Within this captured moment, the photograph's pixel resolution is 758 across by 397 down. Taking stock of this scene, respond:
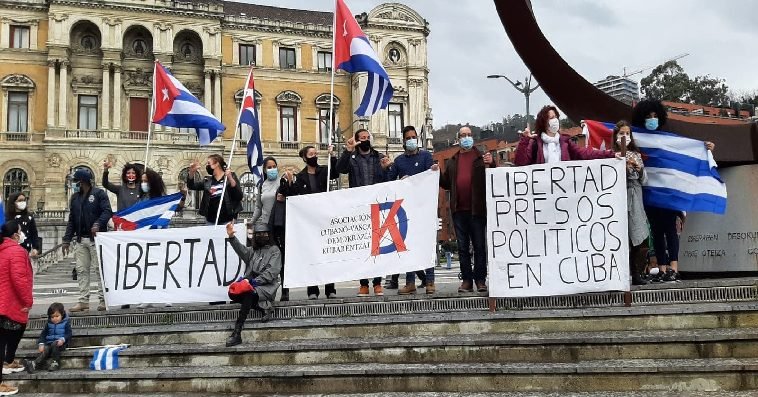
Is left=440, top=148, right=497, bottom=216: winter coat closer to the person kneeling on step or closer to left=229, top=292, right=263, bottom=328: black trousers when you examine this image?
the person kneeling on step

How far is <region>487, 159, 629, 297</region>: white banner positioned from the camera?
581cm

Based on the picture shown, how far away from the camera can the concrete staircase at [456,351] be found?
503 centimetres

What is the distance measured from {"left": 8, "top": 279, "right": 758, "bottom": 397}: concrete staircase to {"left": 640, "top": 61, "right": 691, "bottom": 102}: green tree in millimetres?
50944

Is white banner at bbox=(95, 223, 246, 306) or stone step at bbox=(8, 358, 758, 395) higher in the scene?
white banner at bbox=(95, 223, 246, 306)

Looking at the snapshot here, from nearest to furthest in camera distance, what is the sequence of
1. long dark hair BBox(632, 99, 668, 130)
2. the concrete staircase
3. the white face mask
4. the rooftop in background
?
the concrete staircase
the white face mask
long dark hair BBox(632, 99, 668, 130)
the rooftop in background

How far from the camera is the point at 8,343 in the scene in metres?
6.45

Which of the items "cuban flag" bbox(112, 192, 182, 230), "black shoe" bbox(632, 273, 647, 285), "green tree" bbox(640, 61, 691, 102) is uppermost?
"green tree" bbox(640, 61, 691, 102)

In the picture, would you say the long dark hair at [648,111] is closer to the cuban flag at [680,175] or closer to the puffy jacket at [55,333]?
the cuban flag at [680,175]

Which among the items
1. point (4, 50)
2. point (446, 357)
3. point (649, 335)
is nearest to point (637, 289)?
point (649, 335)

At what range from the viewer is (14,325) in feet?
20.6

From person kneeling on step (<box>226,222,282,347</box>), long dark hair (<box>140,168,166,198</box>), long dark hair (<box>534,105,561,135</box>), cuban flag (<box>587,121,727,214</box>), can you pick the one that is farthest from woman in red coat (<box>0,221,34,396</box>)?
cuban flag (<box>587,121,727,214</box>)

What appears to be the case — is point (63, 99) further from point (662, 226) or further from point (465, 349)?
point (465, 349)

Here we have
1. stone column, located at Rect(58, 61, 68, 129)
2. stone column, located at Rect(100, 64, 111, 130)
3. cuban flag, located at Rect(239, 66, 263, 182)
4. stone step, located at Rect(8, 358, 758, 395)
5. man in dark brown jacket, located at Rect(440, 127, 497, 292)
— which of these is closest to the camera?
stone step, located at Rect(8, 358, 758, 395)

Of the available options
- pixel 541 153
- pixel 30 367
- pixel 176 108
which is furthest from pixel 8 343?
pixel 541 153
